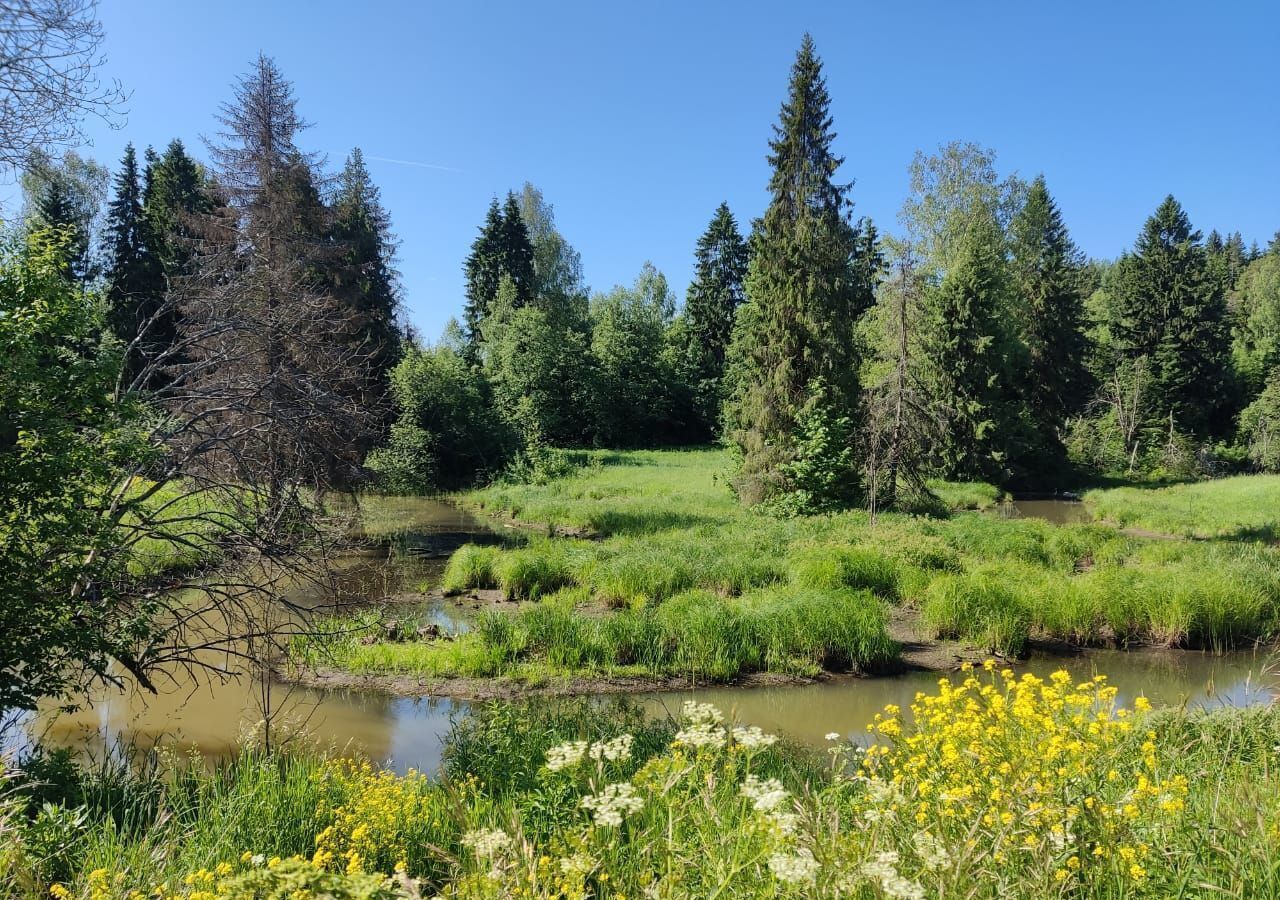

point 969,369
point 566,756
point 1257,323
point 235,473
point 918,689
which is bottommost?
point 918,689

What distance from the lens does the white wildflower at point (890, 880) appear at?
76.6 inches

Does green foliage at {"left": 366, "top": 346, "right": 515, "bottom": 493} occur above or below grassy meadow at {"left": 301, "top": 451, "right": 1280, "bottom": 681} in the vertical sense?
above

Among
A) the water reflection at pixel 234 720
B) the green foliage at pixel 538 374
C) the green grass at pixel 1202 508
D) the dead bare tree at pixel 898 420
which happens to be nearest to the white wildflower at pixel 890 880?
the water reflection at pixel 234 720

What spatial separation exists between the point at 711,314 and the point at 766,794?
52.1 m

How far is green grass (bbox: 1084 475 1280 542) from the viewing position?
20.8 meters

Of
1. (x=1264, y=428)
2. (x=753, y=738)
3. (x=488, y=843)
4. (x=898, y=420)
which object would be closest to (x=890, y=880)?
(x=753, y=738)

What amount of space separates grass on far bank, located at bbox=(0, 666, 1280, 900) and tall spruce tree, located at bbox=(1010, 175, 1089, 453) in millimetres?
38680

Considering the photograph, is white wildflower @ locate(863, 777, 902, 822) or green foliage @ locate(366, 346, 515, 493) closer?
white wildflower @ locate(863, 777, 902, 822)

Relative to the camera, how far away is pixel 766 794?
7.67 feet

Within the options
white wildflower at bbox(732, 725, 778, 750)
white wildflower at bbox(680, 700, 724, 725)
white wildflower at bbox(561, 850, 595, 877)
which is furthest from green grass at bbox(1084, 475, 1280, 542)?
white wildflower at bbox(561, 850, 595, 877)

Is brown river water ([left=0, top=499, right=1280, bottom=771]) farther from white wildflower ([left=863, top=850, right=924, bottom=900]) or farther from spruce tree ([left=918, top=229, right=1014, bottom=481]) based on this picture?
spruce tree ([left=918, top=229, right=1014, bottom=481])

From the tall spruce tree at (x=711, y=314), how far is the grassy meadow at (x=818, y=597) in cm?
2911

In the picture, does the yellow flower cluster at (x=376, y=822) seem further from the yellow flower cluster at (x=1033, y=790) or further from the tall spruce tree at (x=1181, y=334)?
the tall spruce tree at (x=1181, y=334)

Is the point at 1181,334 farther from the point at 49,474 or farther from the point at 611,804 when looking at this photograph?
the point at 49,474
